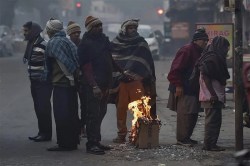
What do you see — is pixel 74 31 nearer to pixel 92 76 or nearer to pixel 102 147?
pixel 92 76

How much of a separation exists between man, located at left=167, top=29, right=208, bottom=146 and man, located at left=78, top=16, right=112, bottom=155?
939 millimetres

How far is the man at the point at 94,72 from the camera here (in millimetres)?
9016

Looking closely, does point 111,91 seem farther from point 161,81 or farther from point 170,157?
point 161,81

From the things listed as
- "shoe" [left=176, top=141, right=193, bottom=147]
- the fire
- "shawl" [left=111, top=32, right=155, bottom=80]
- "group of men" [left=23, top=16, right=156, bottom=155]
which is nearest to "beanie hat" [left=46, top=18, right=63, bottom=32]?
"group of men" [left=23, top=16, right=156, bottom=155]

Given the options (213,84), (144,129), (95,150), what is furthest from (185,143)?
(95,150)

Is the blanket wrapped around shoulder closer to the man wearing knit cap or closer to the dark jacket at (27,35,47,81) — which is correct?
the man wearing knit cap

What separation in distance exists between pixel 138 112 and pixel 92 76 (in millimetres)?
890

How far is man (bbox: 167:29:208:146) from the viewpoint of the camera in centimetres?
945

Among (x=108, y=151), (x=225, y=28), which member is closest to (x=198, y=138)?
(x=108, y=151)

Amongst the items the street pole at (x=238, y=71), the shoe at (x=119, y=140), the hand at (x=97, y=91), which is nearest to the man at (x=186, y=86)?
the shoe at (x=119, y=140)

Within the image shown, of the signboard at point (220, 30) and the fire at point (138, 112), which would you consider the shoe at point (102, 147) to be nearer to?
the fire at point (138, 112)

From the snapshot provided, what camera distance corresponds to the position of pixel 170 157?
8727mm

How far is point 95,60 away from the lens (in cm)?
911

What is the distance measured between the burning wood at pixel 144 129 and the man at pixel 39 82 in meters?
1.51
